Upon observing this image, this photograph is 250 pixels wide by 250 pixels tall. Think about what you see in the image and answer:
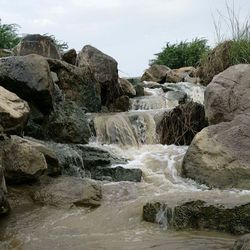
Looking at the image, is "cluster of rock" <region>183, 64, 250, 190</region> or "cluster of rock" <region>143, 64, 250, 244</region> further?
"cluster of rock" <region>183, 64, 250, 190</region>

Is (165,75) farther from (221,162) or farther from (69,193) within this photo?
(69,193)

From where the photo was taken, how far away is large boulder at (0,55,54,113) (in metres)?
6.68

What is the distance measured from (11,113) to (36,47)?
4.83 meters

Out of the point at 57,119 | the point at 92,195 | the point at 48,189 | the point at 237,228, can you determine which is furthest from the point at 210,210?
the point at 57,119

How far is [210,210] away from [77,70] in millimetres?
5536

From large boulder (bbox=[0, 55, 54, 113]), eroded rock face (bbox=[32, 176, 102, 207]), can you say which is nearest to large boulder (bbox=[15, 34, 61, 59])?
large boulder (bbox=[0, 55, 54, 113])

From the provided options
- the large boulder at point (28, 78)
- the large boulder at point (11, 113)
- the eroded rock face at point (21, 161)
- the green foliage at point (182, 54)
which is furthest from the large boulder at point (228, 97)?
the green foliage at point (182, 54)

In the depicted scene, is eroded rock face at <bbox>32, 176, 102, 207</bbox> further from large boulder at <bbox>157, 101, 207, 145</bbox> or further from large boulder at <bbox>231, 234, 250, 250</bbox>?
large boulder at <bbox>157, 101, 207, 145</bbox>

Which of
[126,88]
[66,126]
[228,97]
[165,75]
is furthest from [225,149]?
[165,75]

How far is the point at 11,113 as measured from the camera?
17.9 ft

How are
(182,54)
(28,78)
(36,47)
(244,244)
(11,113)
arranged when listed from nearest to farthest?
(244,244)
(11,113)
(28,78)
(36,47)
(182,54)

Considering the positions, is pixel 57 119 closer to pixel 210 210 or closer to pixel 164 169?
pixel 164 169

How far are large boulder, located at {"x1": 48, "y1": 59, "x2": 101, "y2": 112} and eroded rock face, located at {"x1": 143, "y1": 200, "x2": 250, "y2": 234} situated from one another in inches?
191

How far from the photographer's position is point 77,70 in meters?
8.97
